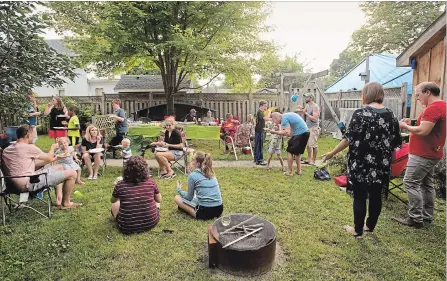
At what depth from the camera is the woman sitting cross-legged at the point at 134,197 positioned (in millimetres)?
3496

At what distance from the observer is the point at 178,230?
369 cm

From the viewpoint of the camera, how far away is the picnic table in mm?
8422

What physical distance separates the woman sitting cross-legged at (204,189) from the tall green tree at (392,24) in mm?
19193

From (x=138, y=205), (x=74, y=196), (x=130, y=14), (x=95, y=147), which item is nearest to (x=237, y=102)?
(x=130, y=14)

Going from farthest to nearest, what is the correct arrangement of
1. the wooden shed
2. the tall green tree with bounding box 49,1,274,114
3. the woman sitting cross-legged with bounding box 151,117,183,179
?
the tall green tree with bounding box 49,1,274,114, the woman sitting cross-legged with bounding box 151,117,183,179, the wooden shed

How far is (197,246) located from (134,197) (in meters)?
0.97

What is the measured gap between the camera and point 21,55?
10.4ft

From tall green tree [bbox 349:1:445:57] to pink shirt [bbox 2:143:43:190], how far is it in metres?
20.7

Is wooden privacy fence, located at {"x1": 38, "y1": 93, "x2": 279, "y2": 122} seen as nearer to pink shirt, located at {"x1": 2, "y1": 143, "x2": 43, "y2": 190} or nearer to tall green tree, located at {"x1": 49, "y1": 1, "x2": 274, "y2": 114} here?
tall green tree, located at {"x1": 49, "y1": 1, "x2": 274, "y2": 114}

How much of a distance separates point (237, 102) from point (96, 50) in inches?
265

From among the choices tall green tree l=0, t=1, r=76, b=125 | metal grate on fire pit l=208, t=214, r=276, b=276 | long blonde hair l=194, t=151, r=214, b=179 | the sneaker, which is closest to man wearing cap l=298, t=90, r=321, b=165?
the sneaker

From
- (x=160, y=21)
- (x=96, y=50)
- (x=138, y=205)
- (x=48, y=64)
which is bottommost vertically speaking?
(x=138, y=205)

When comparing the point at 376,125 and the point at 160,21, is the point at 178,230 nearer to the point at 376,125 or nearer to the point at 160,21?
the point at 376,125

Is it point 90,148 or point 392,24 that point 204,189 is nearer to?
point 90,148
